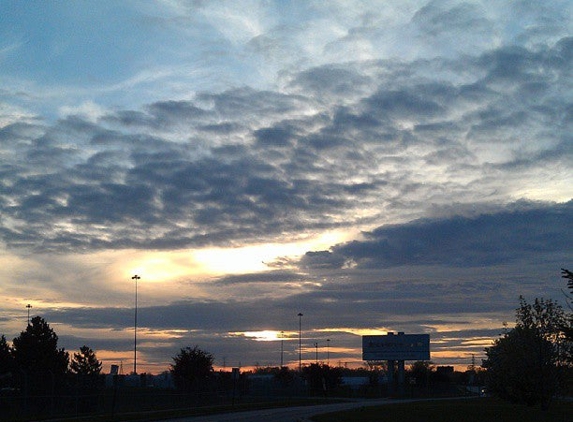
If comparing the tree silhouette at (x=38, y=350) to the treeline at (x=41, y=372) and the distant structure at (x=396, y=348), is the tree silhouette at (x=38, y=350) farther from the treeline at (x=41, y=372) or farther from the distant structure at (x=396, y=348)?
the distant structure at (x=396, y=348)

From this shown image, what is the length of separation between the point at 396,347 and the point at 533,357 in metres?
79.2

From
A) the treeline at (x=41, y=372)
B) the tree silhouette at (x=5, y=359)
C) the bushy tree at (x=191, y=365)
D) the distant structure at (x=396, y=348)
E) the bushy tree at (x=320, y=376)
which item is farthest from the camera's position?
the distant structure at (x=396, y=348)

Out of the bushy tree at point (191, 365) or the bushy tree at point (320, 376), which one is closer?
the bushy tree at point (191, 365)

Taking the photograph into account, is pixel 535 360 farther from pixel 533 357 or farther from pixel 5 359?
pixel 5 359

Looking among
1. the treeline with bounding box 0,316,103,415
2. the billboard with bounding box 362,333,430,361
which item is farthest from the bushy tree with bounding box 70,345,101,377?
the billboard with bounding box 362,333,430,361

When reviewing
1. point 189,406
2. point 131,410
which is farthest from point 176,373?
point 131,410

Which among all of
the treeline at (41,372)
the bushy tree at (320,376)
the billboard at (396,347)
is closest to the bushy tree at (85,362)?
the treeline at (41,372)

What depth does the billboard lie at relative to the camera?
124 metres

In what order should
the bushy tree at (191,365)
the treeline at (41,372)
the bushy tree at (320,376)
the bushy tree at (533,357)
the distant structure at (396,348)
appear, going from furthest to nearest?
the distant structure at (396,348) → the bushy tree at (320,376) → the bushy tree at (191,365) → the bushy tree at (533,357) → the treeline at (41,372)

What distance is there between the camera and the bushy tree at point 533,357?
46531 mm

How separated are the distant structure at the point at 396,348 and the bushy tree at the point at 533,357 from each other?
7162 cm

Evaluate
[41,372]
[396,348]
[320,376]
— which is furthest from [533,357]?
[396,348]

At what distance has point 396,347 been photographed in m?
125

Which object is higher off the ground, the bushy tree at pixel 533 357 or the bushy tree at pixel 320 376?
the bushy tree at pixel 533 357
